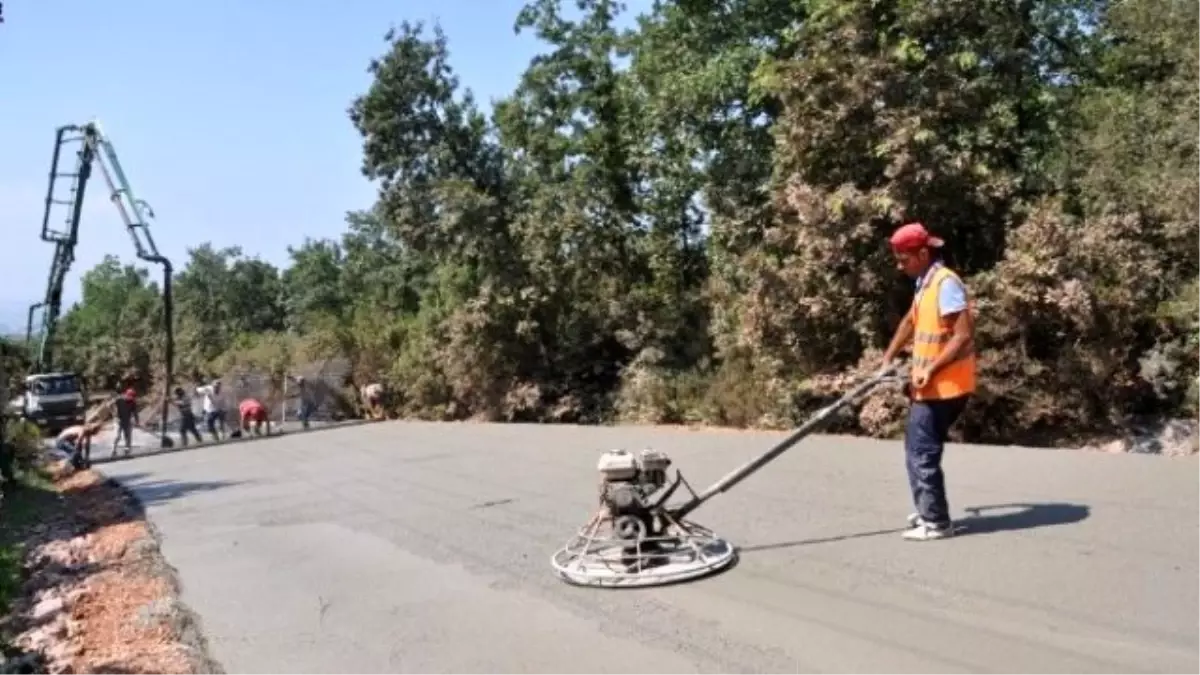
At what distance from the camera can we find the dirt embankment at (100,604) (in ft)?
18.9

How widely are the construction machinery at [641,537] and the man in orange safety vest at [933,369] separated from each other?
1.16 feet

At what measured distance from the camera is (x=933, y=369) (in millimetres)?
6047

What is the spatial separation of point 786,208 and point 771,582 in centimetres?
894

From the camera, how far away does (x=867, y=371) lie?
12883mm

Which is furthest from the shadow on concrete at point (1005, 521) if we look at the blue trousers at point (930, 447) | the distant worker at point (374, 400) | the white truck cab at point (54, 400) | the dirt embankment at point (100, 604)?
Answer: the white truck cab at point (54, 400)

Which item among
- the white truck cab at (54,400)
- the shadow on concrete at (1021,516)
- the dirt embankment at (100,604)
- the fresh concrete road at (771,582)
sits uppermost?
the white truck cab at (54,400)

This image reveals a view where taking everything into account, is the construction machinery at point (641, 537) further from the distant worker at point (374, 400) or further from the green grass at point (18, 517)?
the distant worker at point (374, 400)

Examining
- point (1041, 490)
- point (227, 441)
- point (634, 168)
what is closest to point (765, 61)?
point (634, 168)

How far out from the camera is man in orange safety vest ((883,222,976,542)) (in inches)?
238

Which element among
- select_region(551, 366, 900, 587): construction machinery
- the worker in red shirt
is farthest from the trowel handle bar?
the worker in red shirt

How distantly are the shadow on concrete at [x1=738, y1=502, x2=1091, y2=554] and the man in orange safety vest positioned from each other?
30 centimetres

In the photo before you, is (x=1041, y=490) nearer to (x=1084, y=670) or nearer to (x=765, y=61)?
(x=1084, y=670)

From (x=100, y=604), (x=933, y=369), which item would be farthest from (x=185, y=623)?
(x=933, y=369)

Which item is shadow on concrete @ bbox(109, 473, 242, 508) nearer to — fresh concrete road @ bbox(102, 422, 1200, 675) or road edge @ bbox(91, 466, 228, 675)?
fresh concrete road @ bbox(102, 422, 1200, 675)
